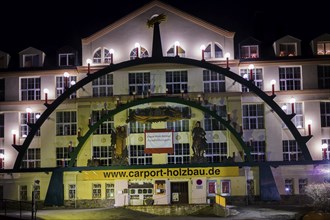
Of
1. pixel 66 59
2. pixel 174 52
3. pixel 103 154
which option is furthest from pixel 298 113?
pixel 66 59

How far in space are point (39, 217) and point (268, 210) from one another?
16140mm

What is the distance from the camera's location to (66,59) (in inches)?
1967

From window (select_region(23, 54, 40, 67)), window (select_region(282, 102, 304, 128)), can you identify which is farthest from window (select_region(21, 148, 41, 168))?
window (select_region(282, 102, 304, 128))

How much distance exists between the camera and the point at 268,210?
39.8 m

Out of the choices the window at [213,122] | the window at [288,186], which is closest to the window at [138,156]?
the window at [213,122]

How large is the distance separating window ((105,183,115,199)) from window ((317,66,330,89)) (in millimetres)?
19990

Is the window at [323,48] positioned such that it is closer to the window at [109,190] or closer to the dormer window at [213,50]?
the dormer window at [213,50]

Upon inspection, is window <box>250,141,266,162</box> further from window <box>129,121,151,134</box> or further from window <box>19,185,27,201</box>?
window <box>19,185,27,201</box>

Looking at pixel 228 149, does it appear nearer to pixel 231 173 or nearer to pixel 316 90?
pixel 231 173

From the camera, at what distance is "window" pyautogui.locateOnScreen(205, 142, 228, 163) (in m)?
47.3

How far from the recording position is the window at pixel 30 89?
1951 inches

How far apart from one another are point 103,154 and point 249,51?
15.7 m

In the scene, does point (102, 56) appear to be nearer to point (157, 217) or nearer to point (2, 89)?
point (2, 89)

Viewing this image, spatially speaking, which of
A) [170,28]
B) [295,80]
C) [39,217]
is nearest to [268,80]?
[295,80]
